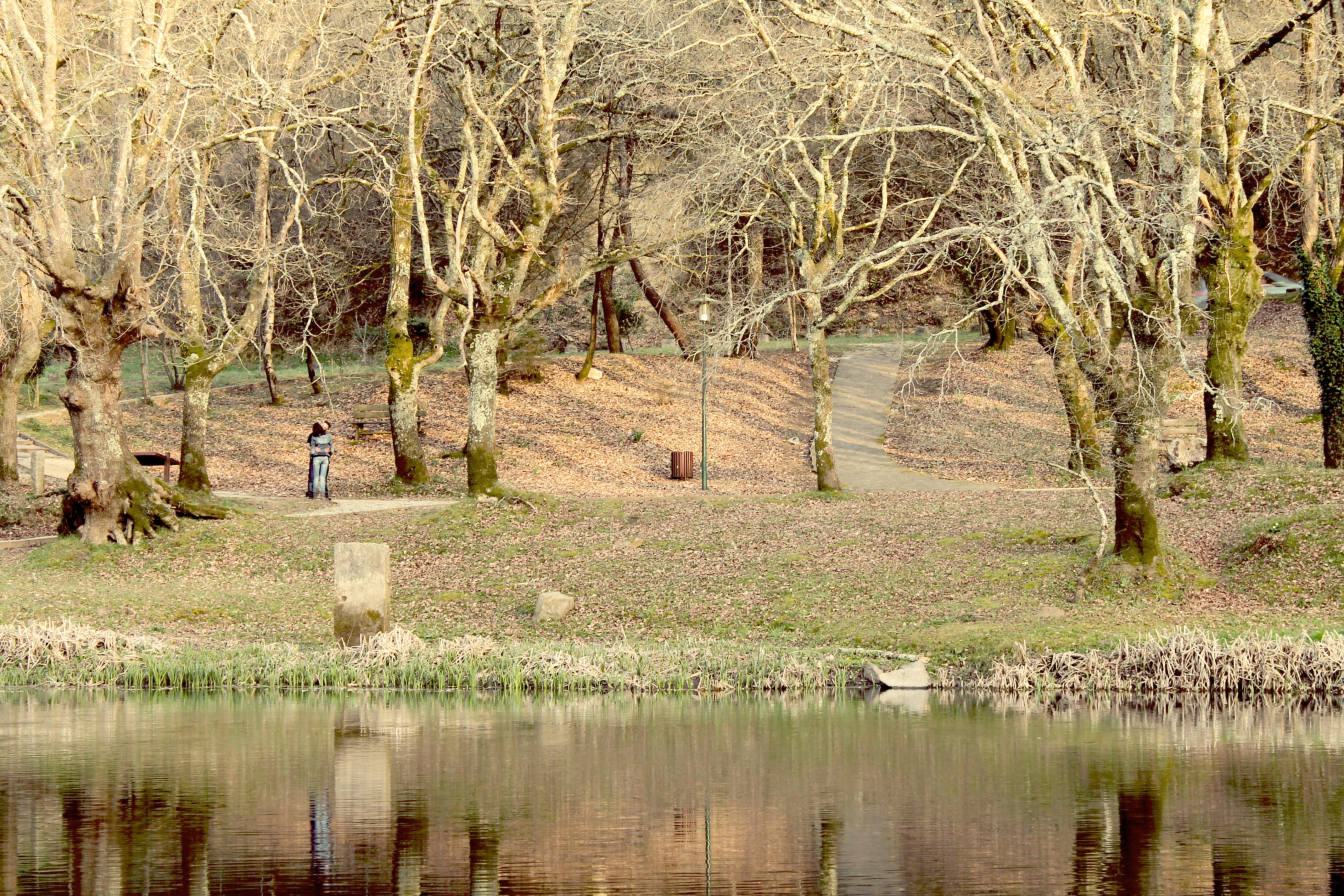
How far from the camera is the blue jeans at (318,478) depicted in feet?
103

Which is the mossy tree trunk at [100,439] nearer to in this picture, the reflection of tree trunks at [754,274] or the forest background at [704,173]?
the forest background at [704,173]

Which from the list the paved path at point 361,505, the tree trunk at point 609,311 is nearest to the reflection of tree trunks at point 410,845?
the paved path at point 361,505

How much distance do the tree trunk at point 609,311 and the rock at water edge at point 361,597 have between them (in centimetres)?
2787

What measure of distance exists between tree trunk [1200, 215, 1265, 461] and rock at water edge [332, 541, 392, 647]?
47.4 feet

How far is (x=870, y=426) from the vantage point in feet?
141

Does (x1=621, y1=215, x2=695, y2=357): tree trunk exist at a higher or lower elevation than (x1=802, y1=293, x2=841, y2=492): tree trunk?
higher

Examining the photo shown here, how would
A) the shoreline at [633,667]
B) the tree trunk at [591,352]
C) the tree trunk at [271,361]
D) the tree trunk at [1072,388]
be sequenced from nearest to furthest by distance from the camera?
1. the shoreline at [633,667]
2. the tree trunk at [1072,388]
3. the tree trunk at [271,361]
4. the tree trunk at [591,352]

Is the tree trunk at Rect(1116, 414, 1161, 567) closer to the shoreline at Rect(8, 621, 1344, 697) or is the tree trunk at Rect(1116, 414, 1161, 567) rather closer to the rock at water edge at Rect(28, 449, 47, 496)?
the shoreline at Rect(8, 621, 1344, 697)

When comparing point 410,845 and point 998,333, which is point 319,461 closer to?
point 410,845

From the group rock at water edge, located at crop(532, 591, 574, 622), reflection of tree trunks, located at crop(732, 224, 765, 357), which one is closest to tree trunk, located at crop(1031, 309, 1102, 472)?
reflection of tree trunks, located at crop(732, 224, 765, 357)

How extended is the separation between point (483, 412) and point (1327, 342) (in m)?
15.5

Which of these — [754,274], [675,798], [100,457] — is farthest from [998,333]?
[675,798]

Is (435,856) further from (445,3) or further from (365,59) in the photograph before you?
(365,59)

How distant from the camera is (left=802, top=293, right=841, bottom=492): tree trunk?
92.7 feet
